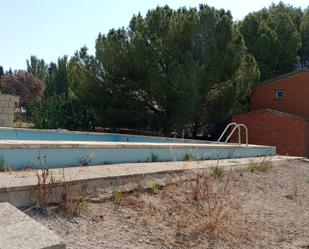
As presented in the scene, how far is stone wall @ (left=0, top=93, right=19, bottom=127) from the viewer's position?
14.9 metres

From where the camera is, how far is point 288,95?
973 inches

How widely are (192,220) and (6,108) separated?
12092 millimetres

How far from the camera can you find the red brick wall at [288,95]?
942 inches

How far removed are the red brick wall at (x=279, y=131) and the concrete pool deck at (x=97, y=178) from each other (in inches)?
608

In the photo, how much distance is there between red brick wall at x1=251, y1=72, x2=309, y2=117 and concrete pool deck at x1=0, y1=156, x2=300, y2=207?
18778 mm

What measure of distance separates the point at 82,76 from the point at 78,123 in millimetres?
2384

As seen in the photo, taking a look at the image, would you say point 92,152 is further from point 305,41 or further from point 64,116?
point 305,41

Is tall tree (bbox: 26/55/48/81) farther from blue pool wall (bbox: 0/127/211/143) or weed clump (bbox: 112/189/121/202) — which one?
weed clump (bbox: 112/189/121/202)

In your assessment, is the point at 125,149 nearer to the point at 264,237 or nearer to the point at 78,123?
the point at 264,237

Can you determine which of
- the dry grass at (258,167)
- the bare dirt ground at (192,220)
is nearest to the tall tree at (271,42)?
the dry grass at (258,167)

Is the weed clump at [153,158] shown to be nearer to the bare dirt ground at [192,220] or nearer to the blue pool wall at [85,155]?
the blue pool wall at [85,155]

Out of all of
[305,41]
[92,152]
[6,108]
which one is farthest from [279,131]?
[92,152]

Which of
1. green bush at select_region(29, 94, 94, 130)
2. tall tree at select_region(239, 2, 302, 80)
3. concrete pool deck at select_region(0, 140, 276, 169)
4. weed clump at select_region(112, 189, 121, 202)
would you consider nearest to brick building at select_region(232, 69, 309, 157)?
tall tree at select_region(239, 2, 302, 80)

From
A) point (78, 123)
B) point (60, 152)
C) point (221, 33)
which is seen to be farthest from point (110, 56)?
point (60, 152)
